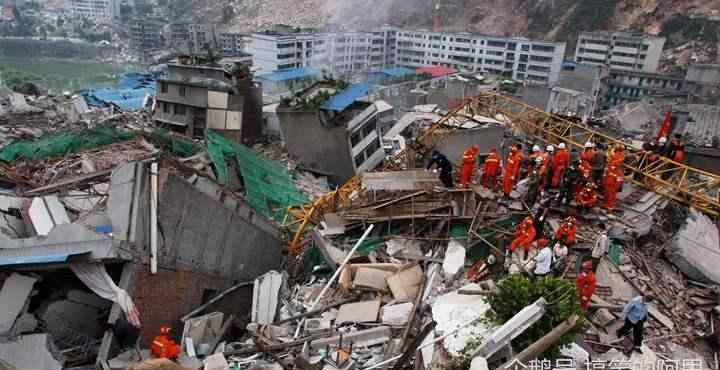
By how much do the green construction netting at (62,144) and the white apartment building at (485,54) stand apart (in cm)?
5053

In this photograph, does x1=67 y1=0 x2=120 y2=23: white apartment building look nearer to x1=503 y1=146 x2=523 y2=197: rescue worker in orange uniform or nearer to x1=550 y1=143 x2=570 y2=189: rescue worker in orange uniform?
x1=503 y1=146 x2=523 y2=197: rescue worker in orange uniform

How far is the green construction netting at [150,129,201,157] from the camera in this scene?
53.1ft

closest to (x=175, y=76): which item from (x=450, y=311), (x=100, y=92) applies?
(x=100, y=92)

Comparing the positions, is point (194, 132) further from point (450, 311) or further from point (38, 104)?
point (450, 311)

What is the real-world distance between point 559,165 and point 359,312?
628 centimetres

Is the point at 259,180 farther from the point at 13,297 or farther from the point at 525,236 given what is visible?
the point at 525,236

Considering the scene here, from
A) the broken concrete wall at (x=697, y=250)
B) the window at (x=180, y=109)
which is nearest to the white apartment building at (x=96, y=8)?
the window at (x=180, y=109)

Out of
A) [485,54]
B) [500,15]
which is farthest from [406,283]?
[500,15]

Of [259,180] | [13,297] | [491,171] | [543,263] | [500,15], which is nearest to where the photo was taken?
[13,297]

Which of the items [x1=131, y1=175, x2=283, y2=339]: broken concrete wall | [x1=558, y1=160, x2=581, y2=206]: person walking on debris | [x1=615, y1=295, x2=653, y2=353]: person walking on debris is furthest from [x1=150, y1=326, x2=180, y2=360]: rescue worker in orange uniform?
[x1=558, y1=160, x2=581, y2=206]: person walking on debris

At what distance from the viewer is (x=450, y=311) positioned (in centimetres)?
791

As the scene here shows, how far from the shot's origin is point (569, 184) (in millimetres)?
11047

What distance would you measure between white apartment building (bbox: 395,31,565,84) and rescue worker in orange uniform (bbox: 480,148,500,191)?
48.6 meters

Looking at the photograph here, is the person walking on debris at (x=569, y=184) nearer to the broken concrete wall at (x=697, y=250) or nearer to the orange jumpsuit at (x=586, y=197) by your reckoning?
the orange jumpsuit at (x=586, y=197)
